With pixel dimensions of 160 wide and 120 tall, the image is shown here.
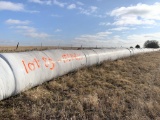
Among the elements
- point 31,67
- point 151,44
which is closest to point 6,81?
point 31,67

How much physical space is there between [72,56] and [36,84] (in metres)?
3.57

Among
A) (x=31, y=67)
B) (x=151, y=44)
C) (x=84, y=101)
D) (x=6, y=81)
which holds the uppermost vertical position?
(x=151, y=44)

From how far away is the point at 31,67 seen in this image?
286 inches

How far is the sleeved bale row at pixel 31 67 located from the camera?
611cm

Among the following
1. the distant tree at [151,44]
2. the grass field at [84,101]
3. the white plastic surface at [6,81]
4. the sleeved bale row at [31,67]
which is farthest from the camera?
the distant tree at [151,44]

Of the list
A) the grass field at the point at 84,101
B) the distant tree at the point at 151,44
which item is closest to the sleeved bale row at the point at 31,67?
the grass field at the point at 84,101

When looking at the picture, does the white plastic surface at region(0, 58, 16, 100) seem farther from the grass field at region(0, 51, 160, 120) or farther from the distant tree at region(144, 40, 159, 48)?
the distant tree at region(144, 40, 159, 48)

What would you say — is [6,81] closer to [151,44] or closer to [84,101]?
[84,101]

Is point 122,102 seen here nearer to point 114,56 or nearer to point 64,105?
point 64,105

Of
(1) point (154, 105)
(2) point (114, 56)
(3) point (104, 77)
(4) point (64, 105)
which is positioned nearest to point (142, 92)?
(1) point (154, 105)

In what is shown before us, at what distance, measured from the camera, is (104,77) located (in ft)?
33.2

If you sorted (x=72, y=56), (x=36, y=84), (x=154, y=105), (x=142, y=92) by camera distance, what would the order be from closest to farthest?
(x=154, y=105) < (x=36, y=84) < (x=142, y=92) < (x=72, y=56)

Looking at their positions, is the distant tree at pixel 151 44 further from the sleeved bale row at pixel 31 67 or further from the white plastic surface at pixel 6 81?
the white plastic surface at pixel 6 81

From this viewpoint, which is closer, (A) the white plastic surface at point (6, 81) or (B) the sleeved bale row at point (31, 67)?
(A) the white plastic surface at point (6, 81)
